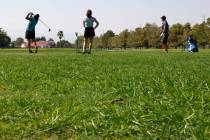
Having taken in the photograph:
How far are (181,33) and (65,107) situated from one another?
403 feet

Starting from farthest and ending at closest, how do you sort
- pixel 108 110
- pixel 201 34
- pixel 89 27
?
pixel 201 34, pixel 89 27, pixel 108 110

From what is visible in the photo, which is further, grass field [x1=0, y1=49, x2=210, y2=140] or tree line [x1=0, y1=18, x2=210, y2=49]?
tree line [x1=0, y1=18, x2=210, y2=49]

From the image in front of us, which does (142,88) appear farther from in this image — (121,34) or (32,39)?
(121,34)

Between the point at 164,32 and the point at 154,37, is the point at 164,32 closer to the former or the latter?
the point at 164,32

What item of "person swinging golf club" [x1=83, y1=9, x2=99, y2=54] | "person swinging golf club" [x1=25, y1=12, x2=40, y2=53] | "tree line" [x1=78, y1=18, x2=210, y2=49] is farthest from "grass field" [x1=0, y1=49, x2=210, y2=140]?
"tree line" [x1=78, y1=18, x2=210, y2=49]

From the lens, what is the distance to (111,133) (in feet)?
12.3

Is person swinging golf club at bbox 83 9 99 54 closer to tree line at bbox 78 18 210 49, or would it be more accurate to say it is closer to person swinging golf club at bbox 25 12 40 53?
person swinging golf club at bbox 25 12 40 53

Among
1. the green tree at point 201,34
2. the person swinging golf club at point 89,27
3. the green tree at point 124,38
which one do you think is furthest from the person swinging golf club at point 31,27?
the green tree at point 124,38

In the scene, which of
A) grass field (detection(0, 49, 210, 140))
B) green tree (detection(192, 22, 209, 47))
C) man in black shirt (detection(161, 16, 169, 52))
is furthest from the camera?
green tree (detection(192, 22, 209, 47))

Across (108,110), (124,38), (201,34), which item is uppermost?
(108,110)

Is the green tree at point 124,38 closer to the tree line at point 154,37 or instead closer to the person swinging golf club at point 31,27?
the tree line at point 154,37

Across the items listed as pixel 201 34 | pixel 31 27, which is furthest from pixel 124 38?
pixel 31 27

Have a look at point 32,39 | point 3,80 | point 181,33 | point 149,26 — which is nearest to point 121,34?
point 149,26

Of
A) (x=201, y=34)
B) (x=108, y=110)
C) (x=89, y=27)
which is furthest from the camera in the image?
(x=201, y=34)
